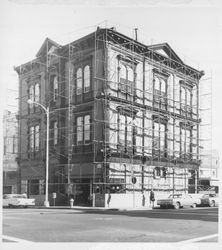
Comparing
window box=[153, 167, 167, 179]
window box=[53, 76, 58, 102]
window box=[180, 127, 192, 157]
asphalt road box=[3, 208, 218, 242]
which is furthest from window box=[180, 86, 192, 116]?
asphalt road box=[3, 208, 218, 242]

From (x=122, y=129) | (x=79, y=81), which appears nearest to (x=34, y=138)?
(x=79, y=81)

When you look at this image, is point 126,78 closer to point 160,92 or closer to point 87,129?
point 160,92

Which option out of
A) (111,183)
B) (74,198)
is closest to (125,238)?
(111,183)

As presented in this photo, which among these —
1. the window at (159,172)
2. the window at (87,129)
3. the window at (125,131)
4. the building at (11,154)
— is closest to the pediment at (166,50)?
the window at (125,131)

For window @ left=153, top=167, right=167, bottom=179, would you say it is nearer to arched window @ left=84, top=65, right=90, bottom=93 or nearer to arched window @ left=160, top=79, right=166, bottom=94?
arched window @ left=160, top=79, right=166, bottom=94

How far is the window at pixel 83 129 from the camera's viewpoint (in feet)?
100

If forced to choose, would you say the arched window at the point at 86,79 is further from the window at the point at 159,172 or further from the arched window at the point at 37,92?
the window at the point at 159,172

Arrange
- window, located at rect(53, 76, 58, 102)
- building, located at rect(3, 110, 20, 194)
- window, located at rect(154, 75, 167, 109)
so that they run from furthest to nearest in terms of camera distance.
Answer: building, located at rect(3, 110, 20, 194) → window, located at rect(154, 75, 167, 109) → window, located at rect(53, 76, 58, 102)

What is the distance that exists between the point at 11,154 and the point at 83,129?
9.36m

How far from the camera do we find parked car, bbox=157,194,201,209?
28.6 m

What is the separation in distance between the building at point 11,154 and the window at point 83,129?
7.53 meters

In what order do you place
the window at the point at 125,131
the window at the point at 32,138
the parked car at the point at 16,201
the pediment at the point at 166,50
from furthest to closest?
the window at the point at 32,138 → the pediment at the point at 166,50 → the window at the point at 125,131 → the parked car at the point at 16,201

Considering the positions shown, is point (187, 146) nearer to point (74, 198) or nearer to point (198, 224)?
point (74, 198)

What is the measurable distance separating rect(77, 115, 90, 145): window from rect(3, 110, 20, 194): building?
7532mm
